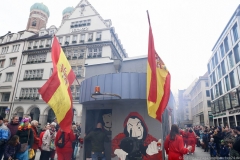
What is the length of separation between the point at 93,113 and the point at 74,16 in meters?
26.5

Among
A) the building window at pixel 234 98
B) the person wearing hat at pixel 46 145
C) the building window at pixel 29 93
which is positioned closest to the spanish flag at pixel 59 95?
the person wearing hat at pixel 46 145

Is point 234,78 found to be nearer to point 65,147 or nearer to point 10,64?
point 65,147

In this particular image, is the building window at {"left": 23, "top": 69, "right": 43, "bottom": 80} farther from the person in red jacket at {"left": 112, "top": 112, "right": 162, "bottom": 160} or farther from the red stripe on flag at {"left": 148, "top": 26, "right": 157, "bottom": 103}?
the red stripe on flag at {"left": 148, "top": 26, "right": 157, "bottom": 103}

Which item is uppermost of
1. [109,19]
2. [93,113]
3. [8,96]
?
[109,19]

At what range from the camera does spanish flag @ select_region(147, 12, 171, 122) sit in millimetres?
5207

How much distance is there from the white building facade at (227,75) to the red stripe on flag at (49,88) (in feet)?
80.0

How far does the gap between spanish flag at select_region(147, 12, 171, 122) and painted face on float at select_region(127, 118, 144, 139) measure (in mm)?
2103

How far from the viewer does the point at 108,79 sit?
7117 millimetres

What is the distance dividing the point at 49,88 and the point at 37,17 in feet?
149

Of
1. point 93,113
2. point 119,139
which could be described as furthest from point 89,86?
point 119,139

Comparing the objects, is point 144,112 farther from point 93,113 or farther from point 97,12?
point 97,12

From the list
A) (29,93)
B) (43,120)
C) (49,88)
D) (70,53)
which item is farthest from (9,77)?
(49,88)

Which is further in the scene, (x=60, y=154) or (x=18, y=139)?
(x=60, y=154)

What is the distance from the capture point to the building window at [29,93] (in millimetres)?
27688
